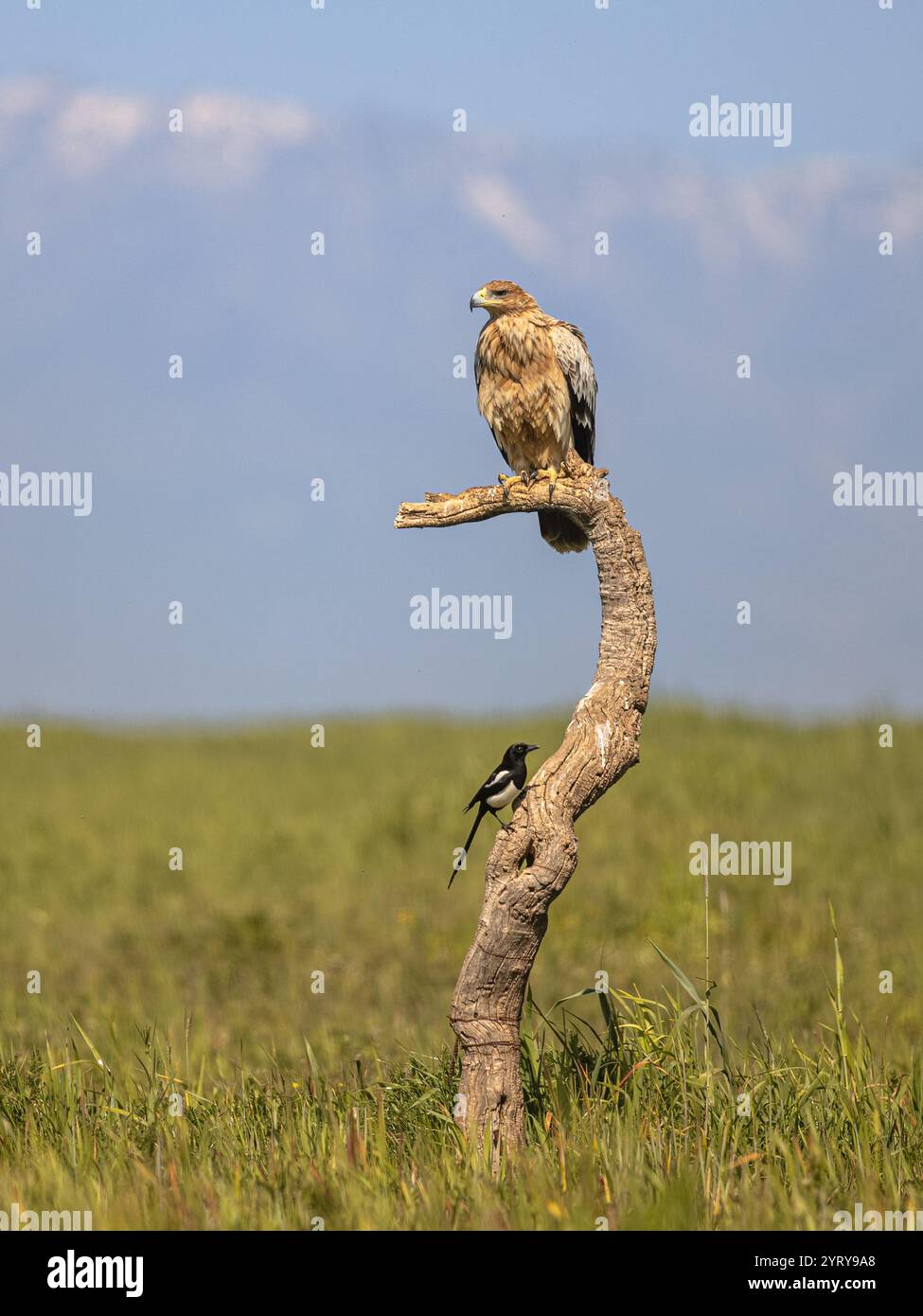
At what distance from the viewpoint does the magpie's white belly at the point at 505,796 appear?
580cm

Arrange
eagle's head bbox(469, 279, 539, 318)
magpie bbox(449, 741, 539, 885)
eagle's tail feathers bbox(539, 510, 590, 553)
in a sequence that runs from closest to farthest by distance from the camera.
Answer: magpie bbox(449, 741, 539, 885)
eagle's tail feathers bbox(539, 510, 590, 553)
eagle's head bbox(469, 279, 539, 318)

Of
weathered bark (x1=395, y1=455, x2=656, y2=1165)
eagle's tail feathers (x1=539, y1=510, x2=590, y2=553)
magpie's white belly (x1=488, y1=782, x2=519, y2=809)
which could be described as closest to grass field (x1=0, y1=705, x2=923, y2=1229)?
weathered bark (x1=395, y1=455, x2=656, y2=1165)

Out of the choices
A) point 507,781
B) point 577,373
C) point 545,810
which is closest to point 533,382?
point 577,373

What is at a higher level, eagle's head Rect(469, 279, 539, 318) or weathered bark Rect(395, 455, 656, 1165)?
eagle's head Rect(469, 279, 539, 318)

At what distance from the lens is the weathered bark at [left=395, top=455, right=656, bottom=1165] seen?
5.47 metres

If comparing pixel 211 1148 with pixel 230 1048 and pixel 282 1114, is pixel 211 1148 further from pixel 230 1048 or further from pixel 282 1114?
pixel 230 1048

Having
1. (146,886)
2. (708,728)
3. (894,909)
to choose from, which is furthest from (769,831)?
(146,886)

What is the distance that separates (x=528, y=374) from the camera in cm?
740

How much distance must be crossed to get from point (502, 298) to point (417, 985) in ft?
20.0

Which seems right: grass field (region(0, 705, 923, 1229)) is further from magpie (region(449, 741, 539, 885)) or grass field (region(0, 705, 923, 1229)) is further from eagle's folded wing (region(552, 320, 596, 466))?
eagle's folded wing (region(552, 320, 596, 466))

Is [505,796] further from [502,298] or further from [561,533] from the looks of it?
[502,298]

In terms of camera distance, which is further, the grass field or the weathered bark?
the weathered bark

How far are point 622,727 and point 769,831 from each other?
9.17 metres
